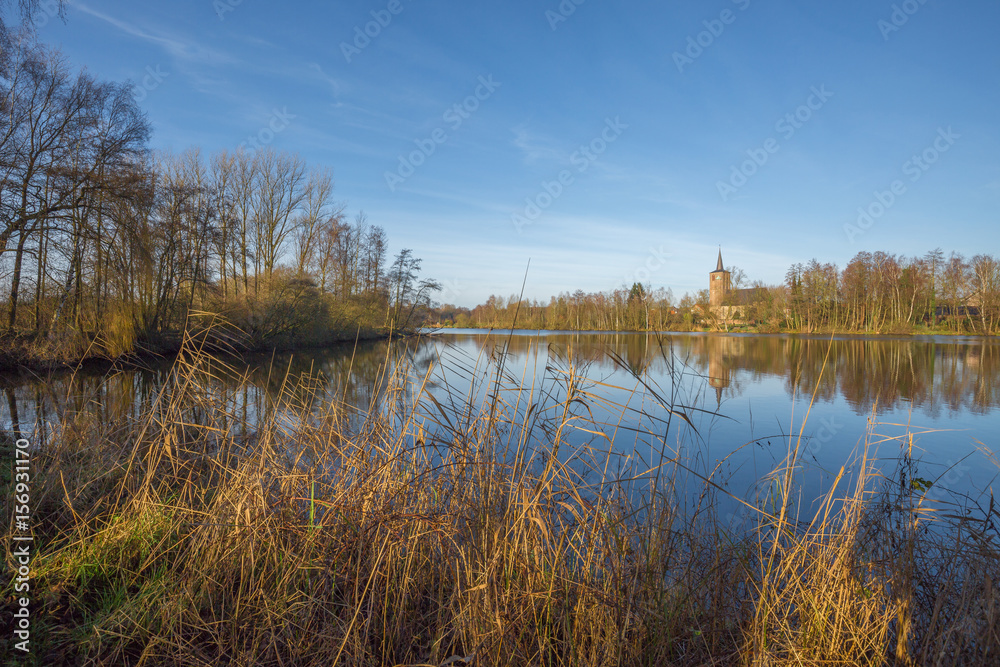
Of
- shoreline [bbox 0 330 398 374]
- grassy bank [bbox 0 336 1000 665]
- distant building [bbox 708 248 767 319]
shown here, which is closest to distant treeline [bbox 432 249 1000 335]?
distant building [bbox 708 248 767 319]

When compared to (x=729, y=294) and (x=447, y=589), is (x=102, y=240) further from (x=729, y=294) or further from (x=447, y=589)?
(x=729, y=294)

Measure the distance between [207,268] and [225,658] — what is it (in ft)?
68.4

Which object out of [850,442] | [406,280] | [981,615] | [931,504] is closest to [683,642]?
[981,615]

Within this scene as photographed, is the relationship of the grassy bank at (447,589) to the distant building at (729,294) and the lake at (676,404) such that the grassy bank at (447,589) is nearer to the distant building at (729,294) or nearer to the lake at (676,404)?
the lake at (676,404)

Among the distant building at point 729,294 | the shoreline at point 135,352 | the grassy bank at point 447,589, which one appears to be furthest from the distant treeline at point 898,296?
the grassy bank at point 447,589

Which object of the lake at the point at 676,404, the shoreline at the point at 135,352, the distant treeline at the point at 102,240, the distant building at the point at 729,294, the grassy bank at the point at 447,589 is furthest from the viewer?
the distant building at the point at 729,294

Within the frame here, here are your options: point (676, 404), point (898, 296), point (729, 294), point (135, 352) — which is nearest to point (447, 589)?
point (676, 404)

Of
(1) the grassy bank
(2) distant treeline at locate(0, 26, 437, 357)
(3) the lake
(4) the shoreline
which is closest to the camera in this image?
(1) the grassy bank

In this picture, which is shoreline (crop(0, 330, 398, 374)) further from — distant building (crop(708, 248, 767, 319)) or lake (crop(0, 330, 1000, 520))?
distant building (crop(708, 248, 767, 319))

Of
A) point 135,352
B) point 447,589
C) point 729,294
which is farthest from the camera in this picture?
point 729,294

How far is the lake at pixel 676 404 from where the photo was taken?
2.33 m

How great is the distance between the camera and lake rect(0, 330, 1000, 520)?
91.7 inches

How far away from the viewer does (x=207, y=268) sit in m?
19.3

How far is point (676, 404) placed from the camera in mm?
3012
